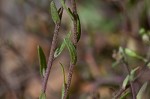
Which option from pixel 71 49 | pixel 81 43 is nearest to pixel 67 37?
pixel 71 49

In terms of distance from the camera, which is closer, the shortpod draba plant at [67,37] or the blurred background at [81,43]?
the shortpod draba plant at [67,37]

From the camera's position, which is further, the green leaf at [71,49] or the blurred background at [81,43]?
the blurred background at [81,43]

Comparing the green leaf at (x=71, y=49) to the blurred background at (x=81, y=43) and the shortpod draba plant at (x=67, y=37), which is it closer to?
the shortpod draba plant at (x=67, y=37)

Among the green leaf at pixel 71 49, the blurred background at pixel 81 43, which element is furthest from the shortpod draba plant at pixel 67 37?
the blurred background at pixel 81 43

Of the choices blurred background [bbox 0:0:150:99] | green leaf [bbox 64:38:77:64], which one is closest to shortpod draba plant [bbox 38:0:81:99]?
green leaf [bbox 64:38:77:64]

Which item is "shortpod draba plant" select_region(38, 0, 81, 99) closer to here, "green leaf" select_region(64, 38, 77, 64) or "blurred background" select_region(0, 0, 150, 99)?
"green leaf" select_region(64, 38, 77, 64)

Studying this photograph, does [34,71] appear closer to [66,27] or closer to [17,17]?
[66,27]

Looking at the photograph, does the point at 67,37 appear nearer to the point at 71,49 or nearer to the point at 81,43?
the point at 71,49

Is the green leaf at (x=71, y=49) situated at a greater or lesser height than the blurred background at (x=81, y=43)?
greater
